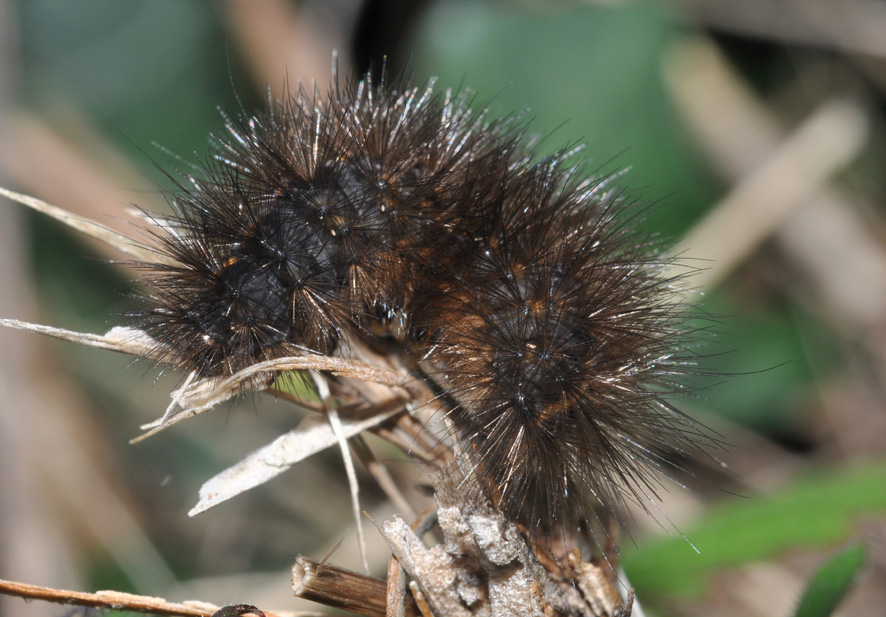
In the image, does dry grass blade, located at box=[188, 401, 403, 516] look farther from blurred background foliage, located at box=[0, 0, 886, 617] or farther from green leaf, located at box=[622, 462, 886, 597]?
blurred background foliage, located at box=[0, 0, 886, 617]

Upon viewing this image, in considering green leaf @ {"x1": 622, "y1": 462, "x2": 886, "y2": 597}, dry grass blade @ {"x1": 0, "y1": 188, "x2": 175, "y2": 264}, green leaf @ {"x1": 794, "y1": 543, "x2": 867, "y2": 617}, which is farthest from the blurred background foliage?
dry grass blade @ {"x1": 0, "y1": 188, "x2": 175, "y2": 264}

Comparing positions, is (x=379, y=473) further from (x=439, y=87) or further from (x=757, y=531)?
(x=439, y=87)

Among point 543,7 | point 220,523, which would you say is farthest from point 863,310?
point 220,523

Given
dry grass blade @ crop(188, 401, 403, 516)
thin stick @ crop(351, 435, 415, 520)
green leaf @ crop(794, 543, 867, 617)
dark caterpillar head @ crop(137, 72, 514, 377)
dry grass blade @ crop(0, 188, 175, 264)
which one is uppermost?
dry grass blade @ crop(0, 188, 175, 264)

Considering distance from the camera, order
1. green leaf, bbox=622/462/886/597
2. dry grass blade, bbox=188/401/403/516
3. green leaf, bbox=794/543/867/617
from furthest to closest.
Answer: green leaf, bbox=622/462/886/597 < green leaf, bbox=794/543/867/617 < dry grass blade, bbox=188/401/403/516

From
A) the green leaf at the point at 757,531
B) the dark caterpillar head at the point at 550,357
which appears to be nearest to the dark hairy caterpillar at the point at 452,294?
the dark caterpillar head at the point at 550,357

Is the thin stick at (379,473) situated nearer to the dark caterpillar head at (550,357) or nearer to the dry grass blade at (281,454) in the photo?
the dry grass blade at (281,454)
